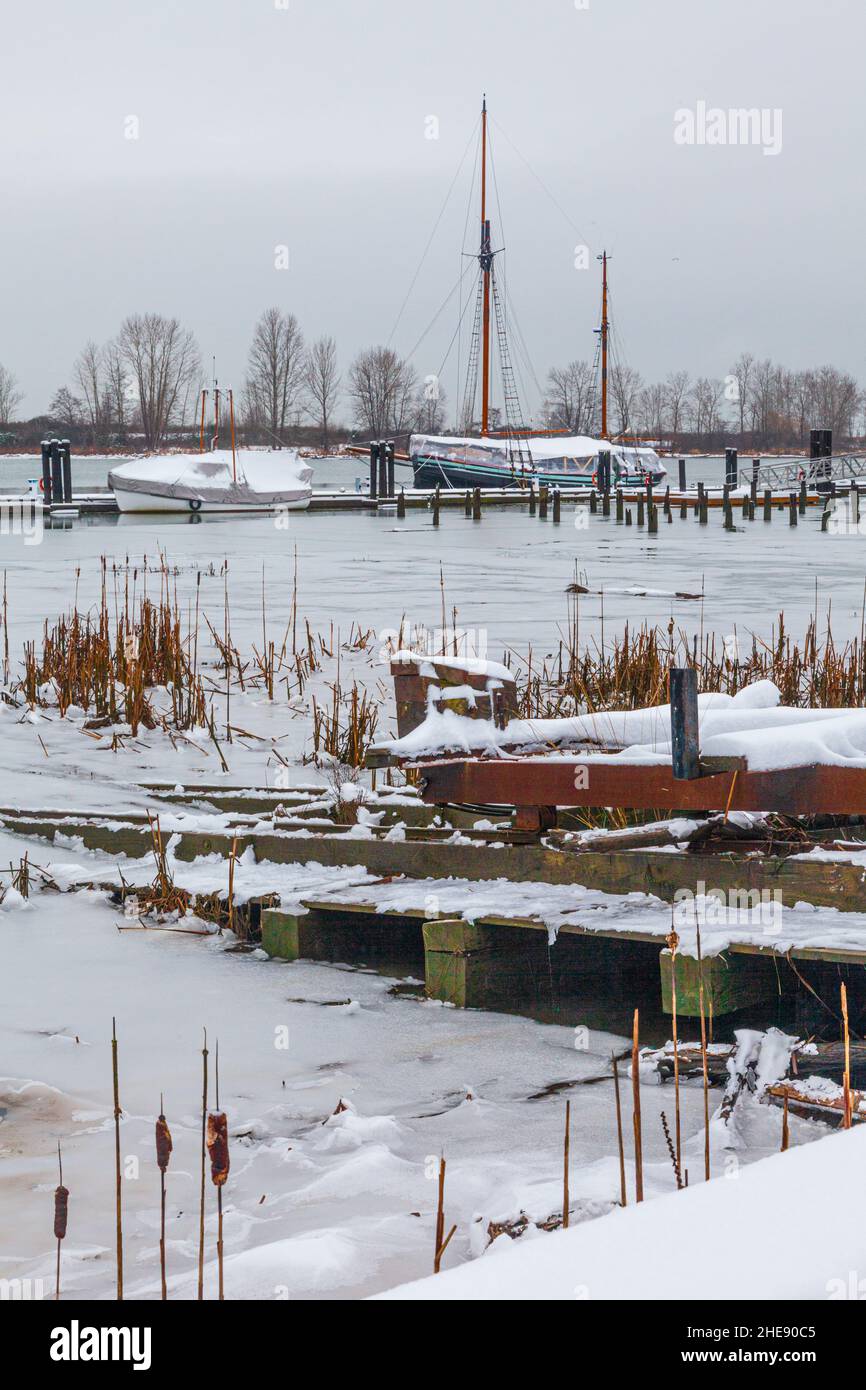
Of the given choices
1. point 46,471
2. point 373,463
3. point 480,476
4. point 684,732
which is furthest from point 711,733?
point 480,476

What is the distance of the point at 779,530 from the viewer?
33.8 metres

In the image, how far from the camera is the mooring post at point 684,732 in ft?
13.8

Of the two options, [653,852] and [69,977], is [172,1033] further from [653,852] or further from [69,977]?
[653,852]

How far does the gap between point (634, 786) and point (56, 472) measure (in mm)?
35107

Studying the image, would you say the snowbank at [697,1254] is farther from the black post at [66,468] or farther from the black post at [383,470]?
the black post at [383,470]

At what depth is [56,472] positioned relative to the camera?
3747 cm

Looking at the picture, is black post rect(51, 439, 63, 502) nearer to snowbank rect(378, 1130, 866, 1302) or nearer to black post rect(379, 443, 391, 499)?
black post rect(379, 443, 391, 499)

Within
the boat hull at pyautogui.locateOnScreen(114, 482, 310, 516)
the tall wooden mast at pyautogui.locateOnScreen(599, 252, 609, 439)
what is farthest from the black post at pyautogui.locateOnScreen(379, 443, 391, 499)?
the tall wooden mast at pyautogui.locateOnScreen(599, 252, 609, 439)

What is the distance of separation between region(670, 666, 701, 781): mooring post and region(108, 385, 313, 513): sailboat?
36195mm

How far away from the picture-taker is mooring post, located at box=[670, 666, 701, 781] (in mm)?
4219

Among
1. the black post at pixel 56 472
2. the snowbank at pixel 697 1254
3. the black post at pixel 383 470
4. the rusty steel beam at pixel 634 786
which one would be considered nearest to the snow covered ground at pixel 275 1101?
the snowbank at pixel 697 1254
